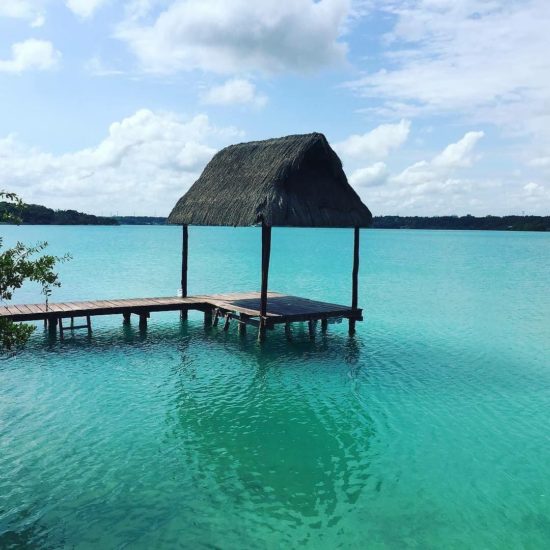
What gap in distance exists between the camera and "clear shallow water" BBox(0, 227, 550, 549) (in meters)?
6.94

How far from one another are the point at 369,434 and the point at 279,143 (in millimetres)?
10311

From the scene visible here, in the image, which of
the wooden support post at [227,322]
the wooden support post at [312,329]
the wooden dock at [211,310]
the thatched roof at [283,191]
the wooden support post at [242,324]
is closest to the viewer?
the thatched roof at [283,191]

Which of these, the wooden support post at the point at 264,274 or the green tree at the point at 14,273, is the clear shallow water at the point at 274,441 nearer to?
the wooden support post at the point at 264,274

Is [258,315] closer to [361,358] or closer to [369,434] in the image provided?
[361,358]

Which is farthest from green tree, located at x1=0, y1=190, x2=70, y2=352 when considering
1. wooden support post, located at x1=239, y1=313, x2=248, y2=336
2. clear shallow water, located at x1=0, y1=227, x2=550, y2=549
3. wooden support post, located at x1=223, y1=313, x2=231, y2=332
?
wooden support post, located at x1=223, y1=313, x2=231, y2=332

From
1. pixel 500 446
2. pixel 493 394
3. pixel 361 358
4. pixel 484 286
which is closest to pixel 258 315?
pixel 361 358

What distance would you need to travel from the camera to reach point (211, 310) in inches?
747

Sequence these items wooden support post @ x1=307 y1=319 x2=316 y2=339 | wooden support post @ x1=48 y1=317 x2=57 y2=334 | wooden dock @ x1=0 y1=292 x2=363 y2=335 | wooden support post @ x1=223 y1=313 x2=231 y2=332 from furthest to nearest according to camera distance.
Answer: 1. wooden support post @ x1=223 y1=313 x2=231 y2=332
2. wooden support post @ x1=307 y1=319 x2=316 y2=339
3. wooden support post @ x1=48 y1=317 x2=57 y2=334
4. wooden dock @ x1=0 y1=292 x2=363 y2=335

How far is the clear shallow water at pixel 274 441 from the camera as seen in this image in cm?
694

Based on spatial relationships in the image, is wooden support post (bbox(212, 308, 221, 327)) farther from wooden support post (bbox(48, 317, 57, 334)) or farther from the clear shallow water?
wooden support post (bbox(48, 317, 57, 334))

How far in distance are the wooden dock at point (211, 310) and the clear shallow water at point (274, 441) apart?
0.70 meters

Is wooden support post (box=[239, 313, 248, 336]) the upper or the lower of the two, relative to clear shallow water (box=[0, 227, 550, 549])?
upper

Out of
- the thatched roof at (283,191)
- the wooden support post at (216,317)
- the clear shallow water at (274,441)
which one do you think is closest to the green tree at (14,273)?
the clear shallow water at (274,441)

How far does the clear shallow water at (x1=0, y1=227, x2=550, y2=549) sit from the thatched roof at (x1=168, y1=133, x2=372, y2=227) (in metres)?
3.69
